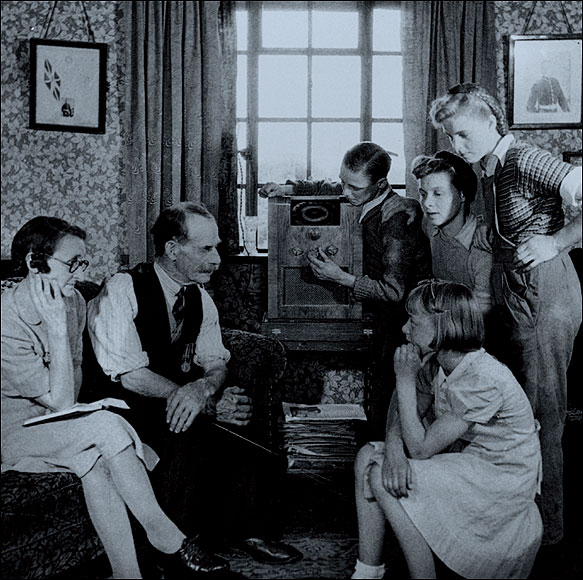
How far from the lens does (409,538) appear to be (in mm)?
2027

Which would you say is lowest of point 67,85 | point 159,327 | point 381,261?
point 159,327

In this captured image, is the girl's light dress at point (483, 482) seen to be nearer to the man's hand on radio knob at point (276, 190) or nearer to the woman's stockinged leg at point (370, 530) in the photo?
the woman's stockinged leg at point (370, 530)

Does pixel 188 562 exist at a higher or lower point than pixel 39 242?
lower

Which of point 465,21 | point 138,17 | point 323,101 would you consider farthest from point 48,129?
point 465,21

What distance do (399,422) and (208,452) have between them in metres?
0.67

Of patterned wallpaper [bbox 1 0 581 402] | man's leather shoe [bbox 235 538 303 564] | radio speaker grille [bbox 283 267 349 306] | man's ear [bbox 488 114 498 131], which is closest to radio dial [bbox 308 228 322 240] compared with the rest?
radio speaker grille [bbox 283 267 349 306]

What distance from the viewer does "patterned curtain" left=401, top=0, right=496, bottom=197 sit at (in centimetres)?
388

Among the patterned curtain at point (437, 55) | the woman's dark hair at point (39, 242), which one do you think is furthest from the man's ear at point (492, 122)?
the patterned curtain at point (437, 55)

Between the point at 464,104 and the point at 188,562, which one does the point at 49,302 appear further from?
the point at 464,104

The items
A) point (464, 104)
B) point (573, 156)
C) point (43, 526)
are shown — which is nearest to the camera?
point (43, 526)

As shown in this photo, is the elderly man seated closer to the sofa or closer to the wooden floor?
the wooden floor

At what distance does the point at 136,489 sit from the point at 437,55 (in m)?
2.72

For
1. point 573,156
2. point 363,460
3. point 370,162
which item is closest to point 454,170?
point 370,162

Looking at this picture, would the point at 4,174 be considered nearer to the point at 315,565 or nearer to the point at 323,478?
the point at 323,478
